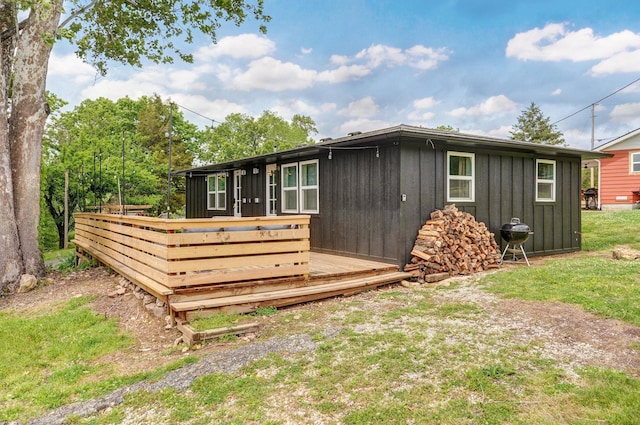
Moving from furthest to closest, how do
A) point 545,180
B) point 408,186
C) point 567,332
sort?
point 545,180 → point 408,186 → point 567,332

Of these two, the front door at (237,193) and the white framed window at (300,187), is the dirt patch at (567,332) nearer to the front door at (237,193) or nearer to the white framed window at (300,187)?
the white framed window at (300,187)

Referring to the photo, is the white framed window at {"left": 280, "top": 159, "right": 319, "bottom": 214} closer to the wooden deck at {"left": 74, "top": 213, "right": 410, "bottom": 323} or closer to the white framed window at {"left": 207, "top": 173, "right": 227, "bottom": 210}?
the wooden deck at {"left": 74, "top": 213, "right": 410, "bottom": 323}

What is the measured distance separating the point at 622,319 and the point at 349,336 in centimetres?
269

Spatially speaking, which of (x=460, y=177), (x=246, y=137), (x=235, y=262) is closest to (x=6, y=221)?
(x=235, y=262)

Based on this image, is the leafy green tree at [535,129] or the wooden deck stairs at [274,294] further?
the leafy green tree at [535,129]

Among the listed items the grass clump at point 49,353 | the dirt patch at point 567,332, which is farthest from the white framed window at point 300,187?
the grass clump at point 49,353

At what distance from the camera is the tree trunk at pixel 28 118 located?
7.04 meters

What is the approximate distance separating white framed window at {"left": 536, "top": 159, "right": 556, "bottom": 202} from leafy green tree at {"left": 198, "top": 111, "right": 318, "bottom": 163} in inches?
768

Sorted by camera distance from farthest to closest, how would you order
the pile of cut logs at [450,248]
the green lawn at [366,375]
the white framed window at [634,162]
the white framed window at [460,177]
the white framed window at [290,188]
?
the white framed window at [634,162]
the white framed window at [290,188]
the white framed window at [460,177]
the pile of cut logs at [450,248]
the green lawn at [366,375]

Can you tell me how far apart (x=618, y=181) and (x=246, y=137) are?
24.8 metres

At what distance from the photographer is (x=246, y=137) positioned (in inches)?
1277

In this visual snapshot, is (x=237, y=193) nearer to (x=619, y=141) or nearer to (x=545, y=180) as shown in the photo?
(x=545, y=180)

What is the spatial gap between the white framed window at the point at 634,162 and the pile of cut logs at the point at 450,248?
523 inches

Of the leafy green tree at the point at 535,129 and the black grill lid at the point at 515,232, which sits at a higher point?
the leafy green tree at the point at 535,129
